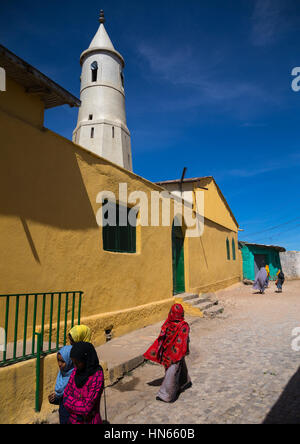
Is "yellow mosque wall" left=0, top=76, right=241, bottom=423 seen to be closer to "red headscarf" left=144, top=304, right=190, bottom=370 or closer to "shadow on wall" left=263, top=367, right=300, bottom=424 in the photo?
"red headscarf" left=144, top=304, right=190, bottom=370

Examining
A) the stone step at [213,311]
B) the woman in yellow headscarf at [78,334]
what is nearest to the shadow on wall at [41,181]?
the woman in yellow headscarf at [78,334]

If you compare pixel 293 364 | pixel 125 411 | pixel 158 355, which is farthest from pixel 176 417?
pixel 293 364

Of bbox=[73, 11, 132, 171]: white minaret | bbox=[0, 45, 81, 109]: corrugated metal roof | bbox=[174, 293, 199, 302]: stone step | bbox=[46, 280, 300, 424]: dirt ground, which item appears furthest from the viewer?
bbox=[73, 11, 132, 171]: white minaret

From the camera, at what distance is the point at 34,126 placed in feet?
18.2

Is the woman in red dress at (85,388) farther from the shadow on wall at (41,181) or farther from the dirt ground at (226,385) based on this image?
the shadow on wall at (41,181)

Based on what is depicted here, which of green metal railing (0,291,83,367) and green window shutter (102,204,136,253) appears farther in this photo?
green window shutter (102,204,136,253)

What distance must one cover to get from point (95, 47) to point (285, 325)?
1796 cm

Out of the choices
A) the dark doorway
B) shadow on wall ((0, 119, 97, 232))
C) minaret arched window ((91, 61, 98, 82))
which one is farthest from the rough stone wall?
shadow on wall ((0, 119, 97, 232))

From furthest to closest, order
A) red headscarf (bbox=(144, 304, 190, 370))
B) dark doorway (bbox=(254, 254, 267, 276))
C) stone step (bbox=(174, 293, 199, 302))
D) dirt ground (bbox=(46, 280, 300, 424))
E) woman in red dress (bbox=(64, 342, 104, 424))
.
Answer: dark doorway (bbox=(254, 254, 267, 276))
stone step (bbox=(174, 293, 199, 302))
red headscarf (bbox=(144, 304, 190, 370))
dirt ground (bbox=(46, 280, 300, 424))
woman in red dress (bbox=(64, 342, 104, 424))

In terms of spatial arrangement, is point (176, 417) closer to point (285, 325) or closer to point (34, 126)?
point (34, 126)

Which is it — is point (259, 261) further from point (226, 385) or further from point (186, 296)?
point (226, 385)

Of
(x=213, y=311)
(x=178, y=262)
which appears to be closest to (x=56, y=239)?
(x=213, y=311)

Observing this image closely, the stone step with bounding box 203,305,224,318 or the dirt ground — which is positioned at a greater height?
the stone step with bounding box 203,305,224,318

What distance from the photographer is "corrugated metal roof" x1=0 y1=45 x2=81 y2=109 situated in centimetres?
474
